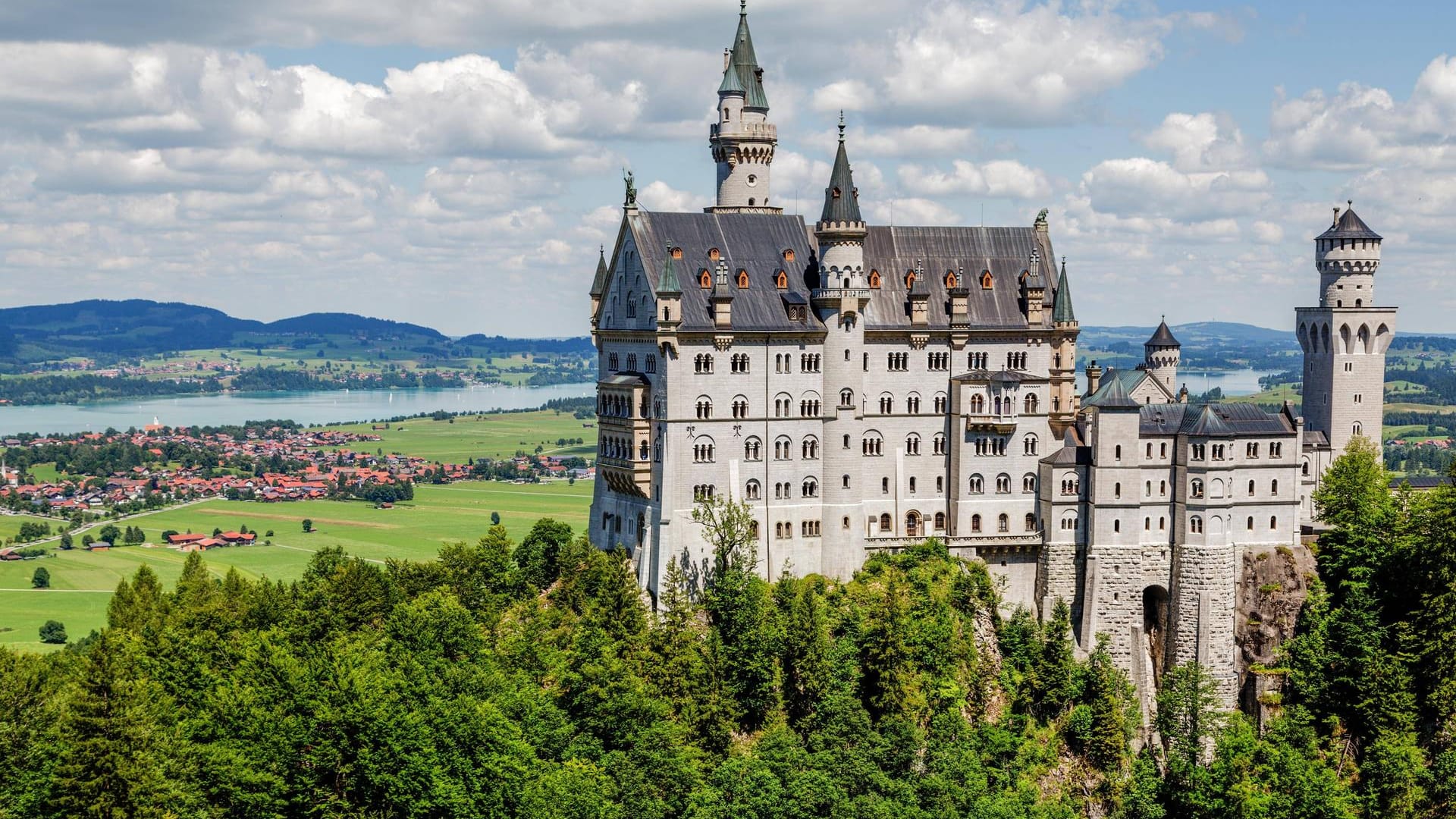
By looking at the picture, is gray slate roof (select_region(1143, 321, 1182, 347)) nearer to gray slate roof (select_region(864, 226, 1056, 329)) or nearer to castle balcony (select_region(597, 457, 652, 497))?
gray slate roof (select_region(864, 226, 1056, 329))

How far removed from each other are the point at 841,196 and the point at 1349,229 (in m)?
40.9

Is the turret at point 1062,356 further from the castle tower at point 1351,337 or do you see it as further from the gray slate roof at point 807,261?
the castle tower at point 1351,337

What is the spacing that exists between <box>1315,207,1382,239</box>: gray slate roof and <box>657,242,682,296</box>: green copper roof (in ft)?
167

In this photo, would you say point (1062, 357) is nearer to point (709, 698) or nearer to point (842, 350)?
point (842, 350)

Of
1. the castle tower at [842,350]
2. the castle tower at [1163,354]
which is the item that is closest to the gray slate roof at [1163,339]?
the castle tower at [1163,354]

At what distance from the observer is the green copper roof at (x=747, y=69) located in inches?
4683

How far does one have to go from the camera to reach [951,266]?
379 feet

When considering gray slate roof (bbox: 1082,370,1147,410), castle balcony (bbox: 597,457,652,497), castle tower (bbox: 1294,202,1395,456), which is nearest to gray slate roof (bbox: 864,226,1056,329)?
gray slate roof (bbox: 1082,370,1147,410)

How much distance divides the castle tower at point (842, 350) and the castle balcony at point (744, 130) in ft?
33.6

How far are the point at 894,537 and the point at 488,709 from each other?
35384 mm

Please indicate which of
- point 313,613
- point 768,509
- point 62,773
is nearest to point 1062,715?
point 768,509

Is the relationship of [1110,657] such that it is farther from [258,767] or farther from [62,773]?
[62,773]

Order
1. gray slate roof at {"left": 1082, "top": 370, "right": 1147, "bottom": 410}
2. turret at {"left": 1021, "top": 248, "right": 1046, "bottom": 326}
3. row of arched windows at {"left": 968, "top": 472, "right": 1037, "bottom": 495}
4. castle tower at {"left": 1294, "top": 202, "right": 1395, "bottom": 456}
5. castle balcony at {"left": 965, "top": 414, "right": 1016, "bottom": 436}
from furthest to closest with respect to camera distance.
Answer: castle tower at {"left": 1294, "top": 202, "right": 1395, "bottom": 456} → turret at {"left": 1021, "top": 248, "right": 1046, "bottom": 326} → row of arched windows at {"left": 968, "top": 472, "right": 1037, "bottom": 495} → castle balcony at {"left": 965, "top": 414, "right": 1016, "bottom": 436} → gray slate roof at {"left": 1082, "top": 370, "right": 1147, "bottom": 410}

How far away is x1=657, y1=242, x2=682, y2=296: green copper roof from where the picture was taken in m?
104
